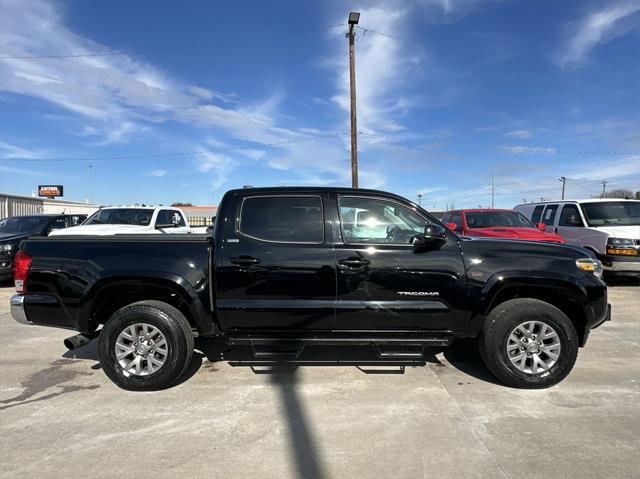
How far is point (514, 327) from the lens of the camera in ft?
13.3

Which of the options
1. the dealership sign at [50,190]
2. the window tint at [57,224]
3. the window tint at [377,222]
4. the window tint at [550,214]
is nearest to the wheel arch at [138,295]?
the window tint at [377,222]

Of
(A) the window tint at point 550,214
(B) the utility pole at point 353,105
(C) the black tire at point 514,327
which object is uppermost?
(B) the utility pole at point 353,105

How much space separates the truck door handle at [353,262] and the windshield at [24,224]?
10104 millimetres

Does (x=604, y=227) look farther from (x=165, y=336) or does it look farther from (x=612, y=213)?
(x=165, y=336)

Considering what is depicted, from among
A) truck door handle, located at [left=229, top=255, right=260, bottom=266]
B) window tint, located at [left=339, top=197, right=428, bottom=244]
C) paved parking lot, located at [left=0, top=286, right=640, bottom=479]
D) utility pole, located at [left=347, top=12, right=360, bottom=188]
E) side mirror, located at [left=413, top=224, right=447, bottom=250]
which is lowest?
paved parking lot, located at [left=0, top=286, right=640, bottom=479]

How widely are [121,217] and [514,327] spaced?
380 inches

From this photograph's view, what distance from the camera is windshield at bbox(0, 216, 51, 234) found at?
36.0ft

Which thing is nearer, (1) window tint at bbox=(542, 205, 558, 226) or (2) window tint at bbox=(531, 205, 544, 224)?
(1) window tint at bbox=(542, 205, 558, 226)

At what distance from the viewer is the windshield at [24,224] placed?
10958mm

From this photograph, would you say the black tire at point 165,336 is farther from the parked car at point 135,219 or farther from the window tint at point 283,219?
the parked car at point 135,219

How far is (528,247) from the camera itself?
4203mm

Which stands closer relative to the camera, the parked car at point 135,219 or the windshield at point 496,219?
the windshield at point 496,219

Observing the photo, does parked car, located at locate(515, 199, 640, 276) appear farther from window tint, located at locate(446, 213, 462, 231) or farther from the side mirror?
the side mirror

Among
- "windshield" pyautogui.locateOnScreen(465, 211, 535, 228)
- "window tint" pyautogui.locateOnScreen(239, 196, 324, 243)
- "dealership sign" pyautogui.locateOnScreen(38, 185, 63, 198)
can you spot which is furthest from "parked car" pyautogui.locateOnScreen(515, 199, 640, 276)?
"dealership sign" pyautogui.locateOnScreen(38, 185, 63, 198)
